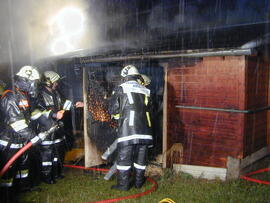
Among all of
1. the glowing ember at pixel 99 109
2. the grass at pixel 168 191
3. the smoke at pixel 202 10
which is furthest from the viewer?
the smoke at pixel 202 10

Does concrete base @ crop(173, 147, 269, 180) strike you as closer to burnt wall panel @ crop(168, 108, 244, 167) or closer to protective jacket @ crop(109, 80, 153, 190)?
burnt wall panel @ crop(168, 108, 244, 167)

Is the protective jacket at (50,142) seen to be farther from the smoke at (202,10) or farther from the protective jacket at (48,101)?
the smoke at (202,10)

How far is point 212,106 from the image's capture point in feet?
19.3

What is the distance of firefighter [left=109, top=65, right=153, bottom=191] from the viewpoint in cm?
518

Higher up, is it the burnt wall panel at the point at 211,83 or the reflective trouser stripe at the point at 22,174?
the burnt wall panel at the point at 211,83

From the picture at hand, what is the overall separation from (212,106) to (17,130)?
4.11 meters

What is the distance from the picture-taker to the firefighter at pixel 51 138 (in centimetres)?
584

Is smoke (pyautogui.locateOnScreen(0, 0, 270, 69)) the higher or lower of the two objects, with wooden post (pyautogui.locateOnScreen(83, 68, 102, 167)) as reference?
higher

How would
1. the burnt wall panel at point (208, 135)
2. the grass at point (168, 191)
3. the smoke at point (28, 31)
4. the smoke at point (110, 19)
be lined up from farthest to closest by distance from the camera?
the smoke at point (110, 19) → the smoke at point (28, 31) → the burnt wall panel at point (208, 135) → the grass at point (168, 191)

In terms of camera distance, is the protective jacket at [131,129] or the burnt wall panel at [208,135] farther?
the burnt wall panel at [208,135]

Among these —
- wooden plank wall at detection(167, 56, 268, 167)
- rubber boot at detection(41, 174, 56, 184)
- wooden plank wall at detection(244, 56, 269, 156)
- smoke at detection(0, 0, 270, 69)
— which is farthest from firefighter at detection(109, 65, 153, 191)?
smoke at detection(0, 0, 270, 69)

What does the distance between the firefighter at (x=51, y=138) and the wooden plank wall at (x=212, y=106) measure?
264cm

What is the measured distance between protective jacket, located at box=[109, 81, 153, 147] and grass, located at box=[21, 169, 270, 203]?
1.05m

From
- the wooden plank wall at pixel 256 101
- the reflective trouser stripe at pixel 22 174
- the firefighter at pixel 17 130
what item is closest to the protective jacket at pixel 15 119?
the firefighter at pixel 17 130
